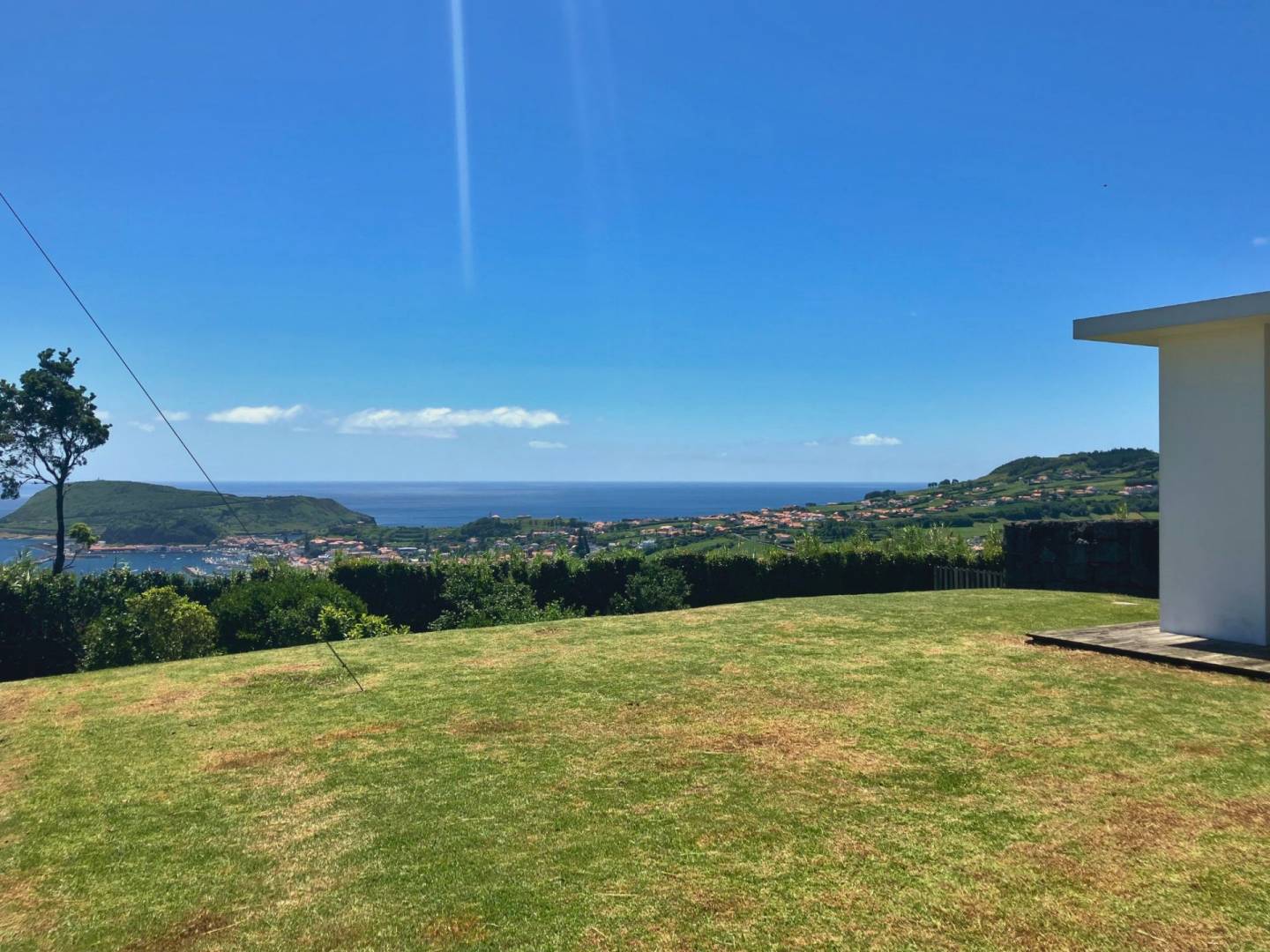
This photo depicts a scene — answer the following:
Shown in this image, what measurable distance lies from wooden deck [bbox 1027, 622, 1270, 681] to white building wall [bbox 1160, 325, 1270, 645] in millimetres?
272

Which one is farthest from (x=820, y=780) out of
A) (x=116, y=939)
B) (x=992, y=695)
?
(x=116, y=939)

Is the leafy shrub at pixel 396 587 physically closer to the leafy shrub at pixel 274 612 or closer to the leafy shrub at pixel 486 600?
the leafy shrub at pixel 486 600

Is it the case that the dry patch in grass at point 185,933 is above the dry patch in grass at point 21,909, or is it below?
above

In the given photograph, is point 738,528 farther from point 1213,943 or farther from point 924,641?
point 1213,943

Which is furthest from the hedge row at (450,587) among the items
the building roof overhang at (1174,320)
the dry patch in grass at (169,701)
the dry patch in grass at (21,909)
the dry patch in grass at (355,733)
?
the dry patch in grass at (21,909)

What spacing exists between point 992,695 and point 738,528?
1764 cm

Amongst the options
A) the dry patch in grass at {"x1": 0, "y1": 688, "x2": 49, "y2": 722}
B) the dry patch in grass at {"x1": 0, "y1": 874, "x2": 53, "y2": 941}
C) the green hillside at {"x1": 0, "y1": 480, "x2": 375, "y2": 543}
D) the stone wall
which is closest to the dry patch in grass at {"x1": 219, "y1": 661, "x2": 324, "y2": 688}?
the dry patch in grass at {"x1": 0, "y1": 688, "x2": 49, "y2": 722}

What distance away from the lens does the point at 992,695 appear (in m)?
6.10

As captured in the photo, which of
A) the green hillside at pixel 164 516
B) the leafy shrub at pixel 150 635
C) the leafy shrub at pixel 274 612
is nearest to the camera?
the leafy shrub at pixel 150 635

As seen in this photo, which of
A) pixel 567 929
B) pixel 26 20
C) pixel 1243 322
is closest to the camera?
pixel 567 929

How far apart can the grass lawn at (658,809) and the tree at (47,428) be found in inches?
807

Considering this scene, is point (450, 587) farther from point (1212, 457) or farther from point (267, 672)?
point (1212, 457)

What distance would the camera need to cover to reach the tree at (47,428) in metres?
23.5

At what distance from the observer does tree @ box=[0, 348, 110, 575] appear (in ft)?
76.9
